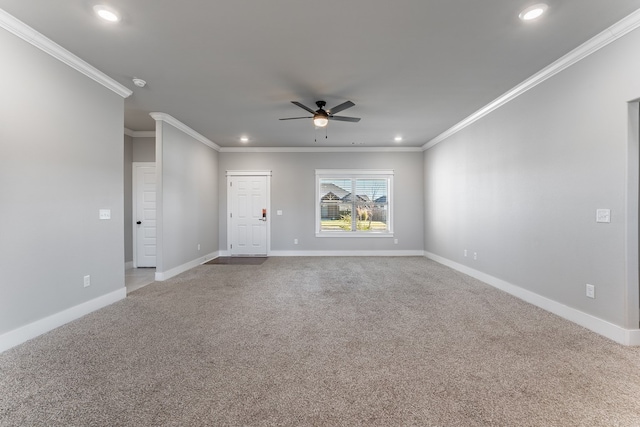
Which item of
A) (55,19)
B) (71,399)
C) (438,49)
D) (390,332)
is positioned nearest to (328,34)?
(438,49)

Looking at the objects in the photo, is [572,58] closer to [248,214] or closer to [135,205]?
[248,214]

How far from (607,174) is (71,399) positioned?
14.8 ft

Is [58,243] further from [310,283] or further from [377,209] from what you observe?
[377,209]

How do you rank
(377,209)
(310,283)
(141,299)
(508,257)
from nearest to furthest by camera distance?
(141,299), (508,257), (310,283), (377,209)

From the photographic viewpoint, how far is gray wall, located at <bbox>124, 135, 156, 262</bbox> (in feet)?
18.7

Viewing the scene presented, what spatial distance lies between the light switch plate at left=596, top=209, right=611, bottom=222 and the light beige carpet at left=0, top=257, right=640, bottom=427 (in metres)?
1.08

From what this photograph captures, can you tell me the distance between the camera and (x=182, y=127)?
5.34m

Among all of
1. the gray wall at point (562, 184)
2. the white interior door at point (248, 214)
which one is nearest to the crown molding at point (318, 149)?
the white interior door at point (248, 214)

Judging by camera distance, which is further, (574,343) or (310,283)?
(310,283)

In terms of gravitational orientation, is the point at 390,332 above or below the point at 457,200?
below

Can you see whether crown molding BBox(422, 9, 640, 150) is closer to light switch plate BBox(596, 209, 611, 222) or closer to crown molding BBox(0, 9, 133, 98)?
light switch plate BBox(596, 209, 611, 222)

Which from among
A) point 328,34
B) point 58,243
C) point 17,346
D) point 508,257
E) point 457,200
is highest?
point 328,34

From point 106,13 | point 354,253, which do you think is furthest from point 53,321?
point 354,253

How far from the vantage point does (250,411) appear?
162 cm
